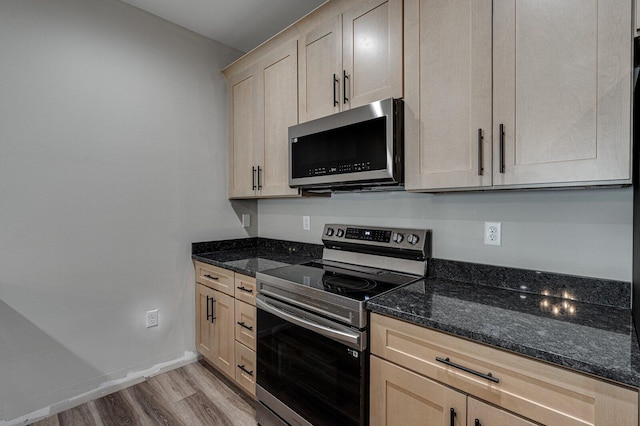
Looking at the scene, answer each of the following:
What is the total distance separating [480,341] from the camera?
3.34 ft

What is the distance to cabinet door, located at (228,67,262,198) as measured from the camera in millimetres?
2428

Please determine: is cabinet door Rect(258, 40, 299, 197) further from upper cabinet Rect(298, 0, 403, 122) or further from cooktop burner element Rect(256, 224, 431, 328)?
cooktop burner element Rect(256, 224, 431, 328)

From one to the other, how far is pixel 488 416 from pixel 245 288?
1.38 metres

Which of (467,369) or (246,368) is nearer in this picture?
(467,369)

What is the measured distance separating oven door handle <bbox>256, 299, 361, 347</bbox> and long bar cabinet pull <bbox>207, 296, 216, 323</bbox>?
2.07ft

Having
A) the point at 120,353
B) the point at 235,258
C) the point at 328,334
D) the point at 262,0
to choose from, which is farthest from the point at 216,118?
the point at 328,334

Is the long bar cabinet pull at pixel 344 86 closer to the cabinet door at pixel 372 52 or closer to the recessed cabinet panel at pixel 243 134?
the cabinet door at pixel 372 52

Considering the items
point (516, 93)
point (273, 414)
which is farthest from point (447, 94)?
point (273, 414)

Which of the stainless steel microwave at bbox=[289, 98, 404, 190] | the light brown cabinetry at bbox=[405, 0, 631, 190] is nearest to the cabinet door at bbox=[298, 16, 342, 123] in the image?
the stainless steel microwave at bbox=[289, 98, 404, 190]

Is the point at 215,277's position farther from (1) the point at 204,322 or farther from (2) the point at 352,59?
(2) the point at 352,59

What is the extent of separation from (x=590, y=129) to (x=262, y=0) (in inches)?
76.8

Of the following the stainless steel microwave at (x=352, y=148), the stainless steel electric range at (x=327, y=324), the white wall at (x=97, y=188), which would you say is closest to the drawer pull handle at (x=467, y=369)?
the stainless steel electric range at (x=327, y=324)

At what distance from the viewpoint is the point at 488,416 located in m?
1.01

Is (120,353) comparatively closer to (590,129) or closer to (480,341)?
(480,341)
